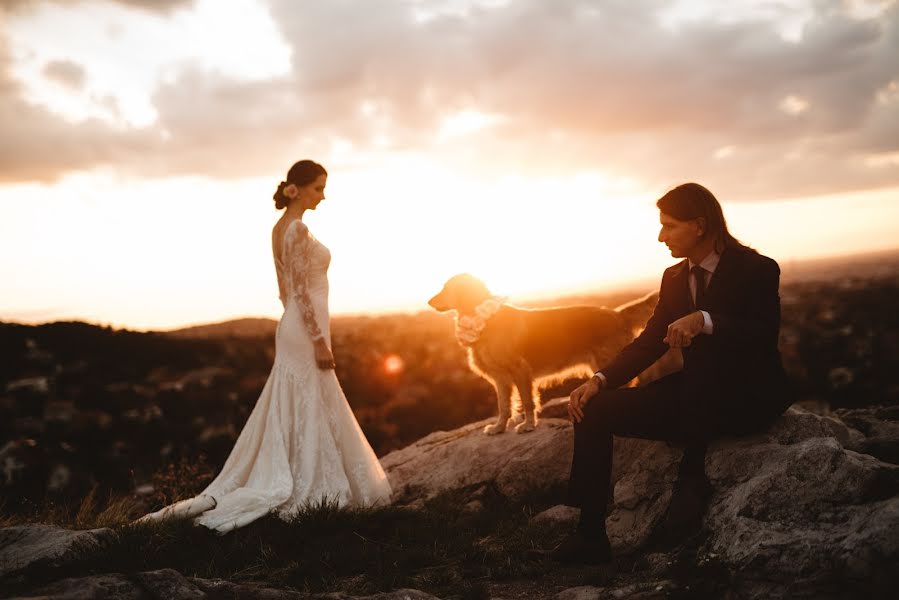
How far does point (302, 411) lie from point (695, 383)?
390cm

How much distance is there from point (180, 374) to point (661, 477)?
23595 mm

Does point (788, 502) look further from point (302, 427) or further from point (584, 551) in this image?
point (302, 427)

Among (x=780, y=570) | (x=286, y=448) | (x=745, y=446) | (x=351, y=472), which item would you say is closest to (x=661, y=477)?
(x=745, y=446)

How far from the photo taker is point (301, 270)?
262 inches

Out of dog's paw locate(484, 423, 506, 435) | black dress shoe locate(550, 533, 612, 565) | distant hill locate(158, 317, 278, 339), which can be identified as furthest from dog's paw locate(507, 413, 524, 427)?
distant hill locate(158, 317, 278, 339)

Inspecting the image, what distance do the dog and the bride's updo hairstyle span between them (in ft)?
7.92

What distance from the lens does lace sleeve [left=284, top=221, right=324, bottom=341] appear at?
6566 mm

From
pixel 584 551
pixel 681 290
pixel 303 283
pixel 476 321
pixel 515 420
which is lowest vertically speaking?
pixel 584 551

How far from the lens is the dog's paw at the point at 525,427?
7801 millimetres

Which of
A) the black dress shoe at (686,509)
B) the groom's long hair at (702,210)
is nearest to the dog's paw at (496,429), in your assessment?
the black dress shoe at (686,509)

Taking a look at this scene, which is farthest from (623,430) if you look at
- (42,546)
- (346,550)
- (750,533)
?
(42,546)

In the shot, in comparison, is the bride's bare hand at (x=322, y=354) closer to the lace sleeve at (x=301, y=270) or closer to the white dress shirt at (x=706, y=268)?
the lace sleeve at (x=301, y=270)

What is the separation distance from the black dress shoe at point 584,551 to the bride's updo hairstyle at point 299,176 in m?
4.15

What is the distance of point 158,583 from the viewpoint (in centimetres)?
392
